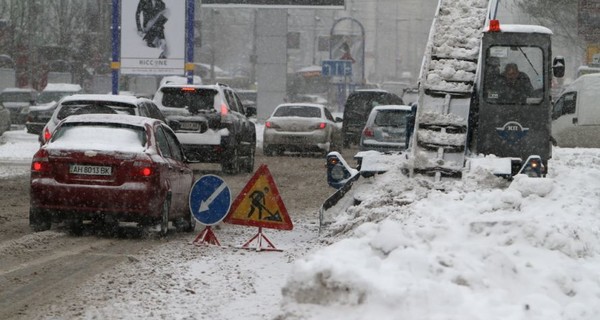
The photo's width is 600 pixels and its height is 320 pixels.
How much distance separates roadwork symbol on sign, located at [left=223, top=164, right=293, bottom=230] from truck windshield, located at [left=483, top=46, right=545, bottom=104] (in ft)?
12.9

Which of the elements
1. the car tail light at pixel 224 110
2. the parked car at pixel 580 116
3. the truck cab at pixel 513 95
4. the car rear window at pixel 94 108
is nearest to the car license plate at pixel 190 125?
the car tail light at pixel 224 110

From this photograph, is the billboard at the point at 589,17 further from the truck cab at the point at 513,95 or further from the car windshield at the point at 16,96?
the car windshield at the point at 16,96

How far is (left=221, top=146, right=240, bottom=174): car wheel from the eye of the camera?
22.8 meters

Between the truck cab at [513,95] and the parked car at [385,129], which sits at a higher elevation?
the truck cab at [513,95]

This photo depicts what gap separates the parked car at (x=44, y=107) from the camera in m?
36.7

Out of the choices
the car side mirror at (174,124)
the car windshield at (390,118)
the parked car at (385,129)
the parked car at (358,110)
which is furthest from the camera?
the parked car at (358,110)

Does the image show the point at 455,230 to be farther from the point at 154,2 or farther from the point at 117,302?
the point at 154,2

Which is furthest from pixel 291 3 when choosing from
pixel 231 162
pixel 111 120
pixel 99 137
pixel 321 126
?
pixel 99 137

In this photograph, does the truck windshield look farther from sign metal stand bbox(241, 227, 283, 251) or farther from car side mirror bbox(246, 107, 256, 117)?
car side mirror bbox(246, 107, 256, 117)

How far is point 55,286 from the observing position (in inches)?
356

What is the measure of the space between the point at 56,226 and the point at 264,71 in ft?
129

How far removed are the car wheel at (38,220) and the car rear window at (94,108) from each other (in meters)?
5.17

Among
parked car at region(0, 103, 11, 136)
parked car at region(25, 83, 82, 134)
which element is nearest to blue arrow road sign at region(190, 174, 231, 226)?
parked car at region(0, 103, 11, 136)

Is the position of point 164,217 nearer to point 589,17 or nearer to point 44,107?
point 589,17
